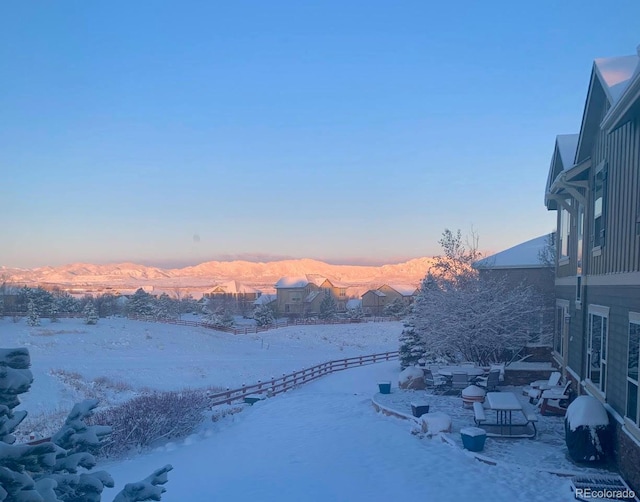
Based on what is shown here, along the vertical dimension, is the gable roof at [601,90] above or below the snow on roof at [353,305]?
above

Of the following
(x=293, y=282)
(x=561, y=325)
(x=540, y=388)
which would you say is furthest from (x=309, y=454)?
(x=293, y=282)

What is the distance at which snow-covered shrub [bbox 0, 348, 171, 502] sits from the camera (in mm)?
2096

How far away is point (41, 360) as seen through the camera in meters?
29.4

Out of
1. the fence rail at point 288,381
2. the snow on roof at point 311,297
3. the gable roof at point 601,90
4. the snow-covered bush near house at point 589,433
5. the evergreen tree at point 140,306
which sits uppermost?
the gable roof at point 601,90

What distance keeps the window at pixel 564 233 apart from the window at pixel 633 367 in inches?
269

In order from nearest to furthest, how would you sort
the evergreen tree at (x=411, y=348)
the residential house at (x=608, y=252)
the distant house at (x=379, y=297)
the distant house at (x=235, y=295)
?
the residential house at (x=608, y=252), the evergreen tree at (x=411, y=348), the distant house at (x=379, y=297), the distant house at (x=235, y=295)

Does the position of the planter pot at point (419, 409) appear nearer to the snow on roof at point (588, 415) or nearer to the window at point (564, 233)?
the snow on roof at point (588, 415)

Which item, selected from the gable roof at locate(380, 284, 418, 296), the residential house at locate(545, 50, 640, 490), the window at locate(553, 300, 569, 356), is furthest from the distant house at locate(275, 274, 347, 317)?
the residential house at locate(545, 50, 640, 490)

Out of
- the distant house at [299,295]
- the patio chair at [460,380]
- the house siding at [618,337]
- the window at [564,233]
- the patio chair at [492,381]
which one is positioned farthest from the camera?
the distant house at [299,295]

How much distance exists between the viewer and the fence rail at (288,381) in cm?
1799

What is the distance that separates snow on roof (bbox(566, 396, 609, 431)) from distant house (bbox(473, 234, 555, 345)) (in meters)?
11.0

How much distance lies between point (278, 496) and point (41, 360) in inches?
1044

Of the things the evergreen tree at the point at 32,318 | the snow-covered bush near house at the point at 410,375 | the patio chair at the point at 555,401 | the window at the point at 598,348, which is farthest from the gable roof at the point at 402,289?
the window at the point at 598,348

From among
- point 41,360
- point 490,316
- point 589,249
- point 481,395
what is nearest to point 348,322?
point 41,360
